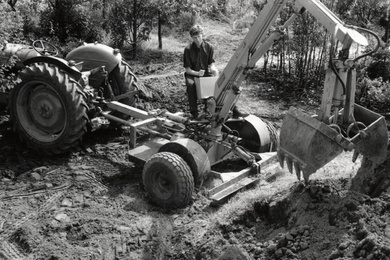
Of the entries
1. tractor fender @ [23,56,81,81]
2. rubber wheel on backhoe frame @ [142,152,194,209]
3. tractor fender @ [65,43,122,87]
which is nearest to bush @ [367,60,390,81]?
tractor fender @ [65,43,122,87]

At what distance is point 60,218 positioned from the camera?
19.8 feet

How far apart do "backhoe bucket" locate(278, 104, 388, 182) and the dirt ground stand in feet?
1.13

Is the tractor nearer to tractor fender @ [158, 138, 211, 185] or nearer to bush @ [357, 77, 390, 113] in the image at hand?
tractor fender @ [158, 138, 211, 185]

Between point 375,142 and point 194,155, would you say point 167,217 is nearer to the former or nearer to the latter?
point 194,155

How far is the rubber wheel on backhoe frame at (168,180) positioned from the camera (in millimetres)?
6172

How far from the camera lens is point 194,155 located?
6383 mm

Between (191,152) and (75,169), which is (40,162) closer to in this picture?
(75,169)

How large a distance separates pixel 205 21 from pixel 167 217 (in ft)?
34.8

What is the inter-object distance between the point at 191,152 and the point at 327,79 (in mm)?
1904

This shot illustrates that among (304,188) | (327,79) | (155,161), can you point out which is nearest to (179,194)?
(155,161)

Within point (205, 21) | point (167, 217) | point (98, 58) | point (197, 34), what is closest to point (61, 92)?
point (98, 58)

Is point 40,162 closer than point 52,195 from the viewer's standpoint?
No

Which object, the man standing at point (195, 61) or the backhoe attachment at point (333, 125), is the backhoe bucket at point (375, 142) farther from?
the man standing at point (195, 61)

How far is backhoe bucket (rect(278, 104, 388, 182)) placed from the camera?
5.23 m
